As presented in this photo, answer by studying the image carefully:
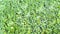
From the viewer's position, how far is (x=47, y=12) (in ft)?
15.8

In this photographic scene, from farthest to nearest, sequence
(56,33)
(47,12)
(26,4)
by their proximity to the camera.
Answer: (26,4) < (47,12) < (56,33)

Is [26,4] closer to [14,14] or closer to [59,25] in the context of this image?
[14,14]

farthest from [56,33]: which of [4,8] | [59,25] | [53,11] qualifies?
[4,8]

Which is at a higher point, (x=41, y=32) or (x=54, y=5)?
(x=54, y=5)

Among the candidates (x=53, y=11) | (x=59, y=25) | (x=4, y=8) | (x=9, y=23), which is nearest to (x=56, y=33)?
(x=59, y=25)

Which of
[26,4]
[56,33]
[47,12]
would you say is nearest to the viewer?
[56,33]

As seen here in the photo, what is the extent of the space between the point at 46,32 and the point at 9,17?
3.07 ft

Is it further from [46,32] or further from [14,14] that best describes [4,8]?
[46,32]

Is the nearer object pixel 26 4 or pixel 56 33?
pixel 56 33

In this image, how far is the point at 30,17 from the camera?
15.7 ft

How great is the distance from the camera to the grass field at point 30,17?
457 centimetres

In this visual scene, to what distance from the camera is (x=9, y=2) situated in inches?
210

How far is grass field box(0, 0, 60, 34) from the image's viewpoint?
4.57m

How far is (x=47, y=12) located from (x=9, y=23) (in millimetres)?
820
